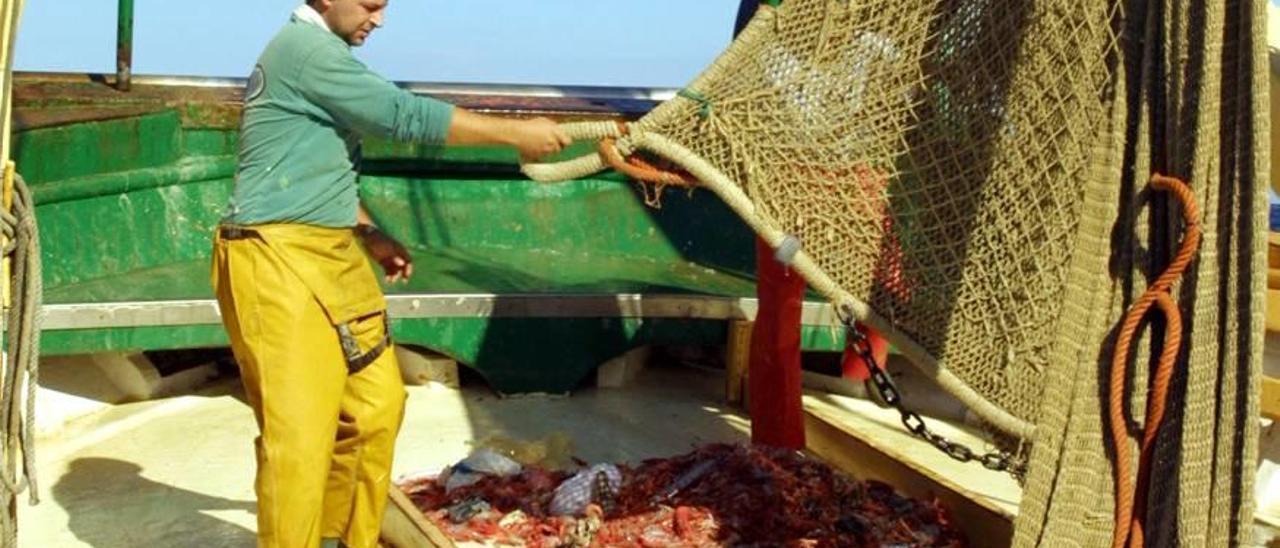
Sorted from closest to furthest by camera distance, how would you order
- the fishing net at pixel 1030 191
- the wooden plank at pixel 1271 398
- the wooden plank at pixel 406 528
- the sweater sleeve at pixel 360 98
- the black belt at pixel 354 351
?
the fishing net at pixel 1030 191 → the sweater sleeve at pixel 360 98 → the black belt at pixel 354 351 → the wooden plank at pixel 406 528 → the wooden plank at pixel 1271 398

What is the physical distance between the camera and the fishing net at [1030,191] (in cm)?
362

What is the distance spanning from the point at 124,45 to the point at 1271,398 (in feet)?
18.2

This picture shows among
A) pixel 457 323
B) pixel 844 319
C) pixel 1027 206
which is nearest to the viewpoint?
pixel 1027 206

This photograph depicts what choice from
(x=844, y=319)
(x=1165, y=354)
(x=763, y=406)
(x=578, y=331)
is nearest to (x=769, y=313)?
(x=763, y=406)

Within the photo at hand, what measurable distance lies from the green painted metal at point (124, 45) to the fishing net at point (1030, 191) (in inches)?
166

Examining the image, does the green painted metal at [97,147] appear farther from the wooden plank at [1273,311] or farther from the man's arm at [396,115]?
the wooden plank at [1273,311]

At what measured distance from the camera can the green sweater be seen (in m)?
4.55

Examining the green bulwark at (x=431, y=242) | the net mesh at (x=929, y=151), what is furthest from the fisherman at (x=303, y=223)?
the green bulwark at (x=431, y=242)

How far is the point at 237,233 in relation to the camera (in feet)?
15.3

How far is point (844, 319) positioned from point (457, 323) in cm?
288

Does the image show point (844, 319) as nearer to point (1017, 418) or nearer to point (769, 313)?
point (1017, 418)

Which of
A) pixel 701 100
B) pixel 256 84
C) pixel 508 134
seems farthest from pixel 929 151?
pixel 256 84

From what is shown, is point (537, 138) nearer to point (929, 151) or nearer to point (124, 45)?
point (929, 151)

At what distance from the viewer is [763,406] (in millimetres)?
6527
